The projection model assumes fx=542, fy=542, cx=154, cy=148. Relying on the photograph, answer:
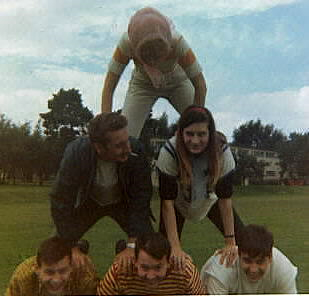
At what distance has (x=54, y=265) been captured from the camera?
2195mm

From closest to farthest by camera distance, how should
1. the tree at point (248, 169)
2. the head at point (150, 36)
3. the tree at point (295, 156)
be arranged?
the head at point (150, 36) → the tree at point (248, 169) → the tree at point (295, 156)

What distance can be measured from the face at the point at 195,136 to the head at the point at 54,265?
642mm

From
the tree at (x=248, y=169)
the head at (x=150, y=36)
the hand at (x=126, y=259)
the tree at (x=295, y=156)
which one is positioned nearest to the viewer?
the head at (x=150, y=36)

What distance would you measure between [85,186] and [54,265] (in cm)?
35

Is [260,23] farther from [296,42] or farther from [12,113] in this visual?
[12,113]

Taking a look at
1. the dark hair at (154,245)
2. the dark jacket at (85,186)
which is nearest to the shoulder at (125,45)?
the dark jacket at (85,186)

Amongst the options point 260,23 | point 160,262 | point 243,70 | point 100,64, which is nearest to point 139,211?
point 160,262

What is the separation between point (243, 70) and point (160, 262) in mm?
906

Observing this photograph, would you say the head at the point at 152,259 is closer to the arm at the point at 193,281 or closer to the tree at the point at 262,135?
the arm at the point at 193,281

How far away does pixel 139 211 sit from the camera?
2182mm

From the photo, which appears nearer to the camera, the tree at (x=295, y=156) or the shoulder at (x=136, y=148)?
the shoulder at (x=136, y=148)

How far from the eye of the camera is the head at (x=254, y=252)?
2238 mm

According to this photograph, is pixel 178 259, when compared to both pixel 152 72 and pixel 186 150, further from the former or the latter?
pixel 152 72

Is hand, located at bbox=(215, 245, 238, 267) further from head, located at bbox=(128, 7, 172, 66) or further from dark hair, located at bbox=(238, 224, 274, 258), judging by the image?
head, located at bbox=(128, 7, 172, 66)
